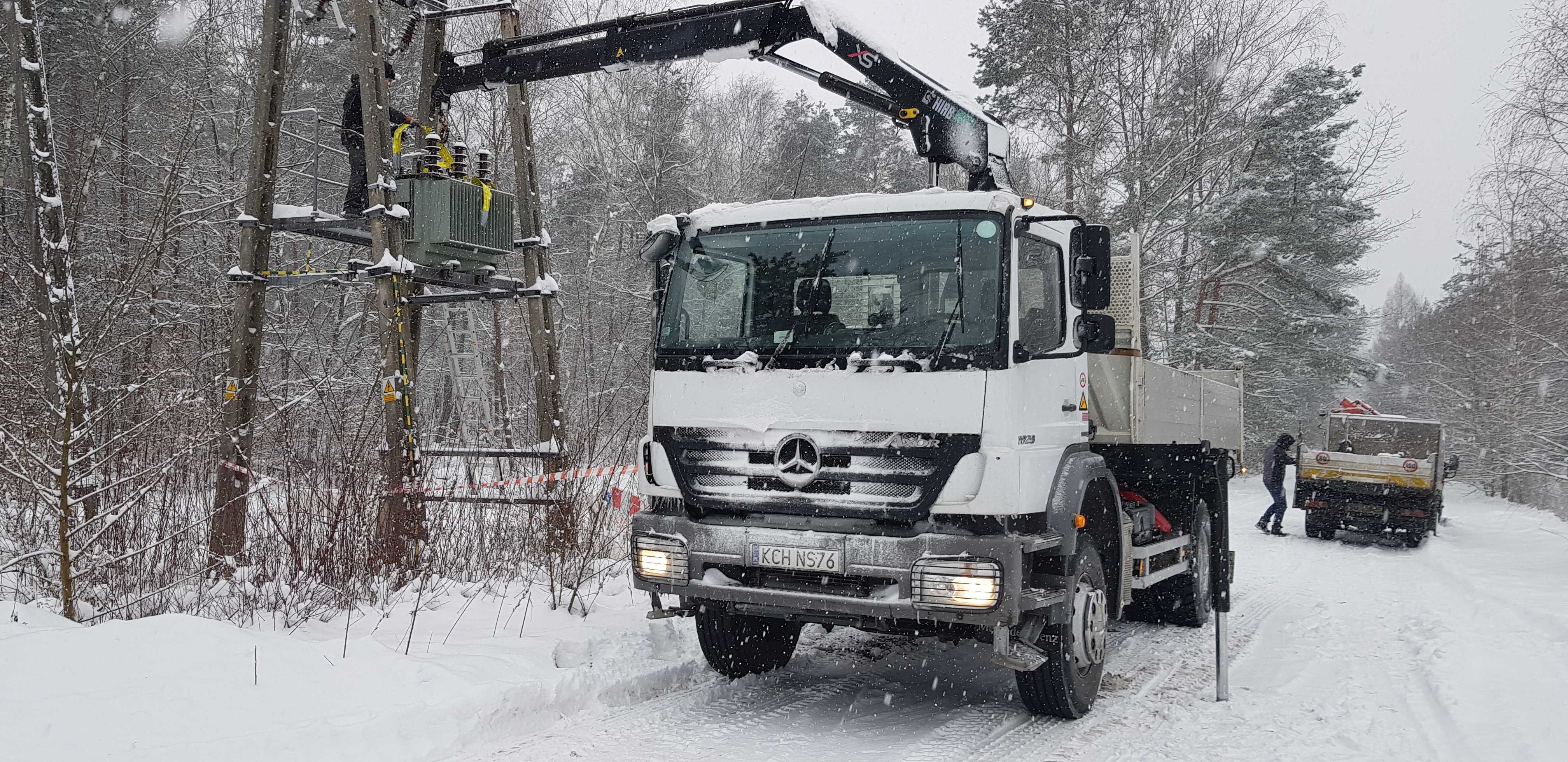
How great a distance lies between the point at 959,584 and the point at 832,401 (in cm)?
105

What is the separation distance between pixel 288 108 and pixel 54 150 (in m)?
16.8

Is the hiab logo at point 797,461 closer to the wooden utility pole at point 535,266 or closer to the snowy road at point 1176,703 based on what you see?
the snowy road at point 1176,703

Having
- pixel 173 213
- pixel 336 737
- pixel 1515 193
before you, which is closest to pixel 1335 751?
pixel 336 737

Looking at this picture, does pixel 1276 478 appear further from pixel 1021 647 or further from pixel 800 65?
pixel 1021 647

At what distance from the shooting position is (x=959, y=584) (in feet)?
14.7

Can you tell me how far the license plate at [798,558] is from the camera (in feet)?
15.2

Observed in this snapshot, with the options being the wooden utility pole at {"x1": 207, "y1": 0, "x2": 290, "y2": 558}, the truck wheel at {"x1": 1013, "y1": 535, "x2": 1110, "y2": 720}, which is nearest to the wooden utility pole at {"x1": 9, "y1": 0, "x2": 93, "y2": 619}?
the wooden utility pole at {"x1": 207, "y1": 0, "x2": 290, "y2": 558}

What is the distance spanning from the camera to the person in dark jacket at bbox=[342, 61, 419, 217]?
8477 mm

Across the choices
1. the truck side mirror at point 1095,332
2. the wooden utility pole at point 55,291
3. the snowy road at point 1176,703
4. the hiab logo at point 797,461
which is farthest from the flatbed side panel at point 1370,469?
the wooden utility pole at point 55,291

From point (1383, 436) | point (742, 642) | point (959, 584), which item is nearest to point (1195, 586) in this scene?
point (742, 642)

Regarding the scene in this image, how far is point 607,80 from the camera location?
994 inches

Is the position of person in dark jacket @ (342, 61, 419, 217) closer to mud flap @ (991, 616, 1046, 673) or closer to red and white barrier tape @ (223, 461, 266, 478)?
red and white barrier tape @ (223, 461, 266, 478)

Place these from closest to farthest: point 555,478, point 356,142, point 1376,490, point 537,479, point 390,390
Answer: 1. point 390,390
2. point 555,478
3. point 356,142
4. point 537,479
5. point 1376,490

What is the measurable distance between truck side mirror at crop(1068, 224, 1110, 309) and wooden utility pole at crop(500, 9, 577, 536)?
5850 mm
